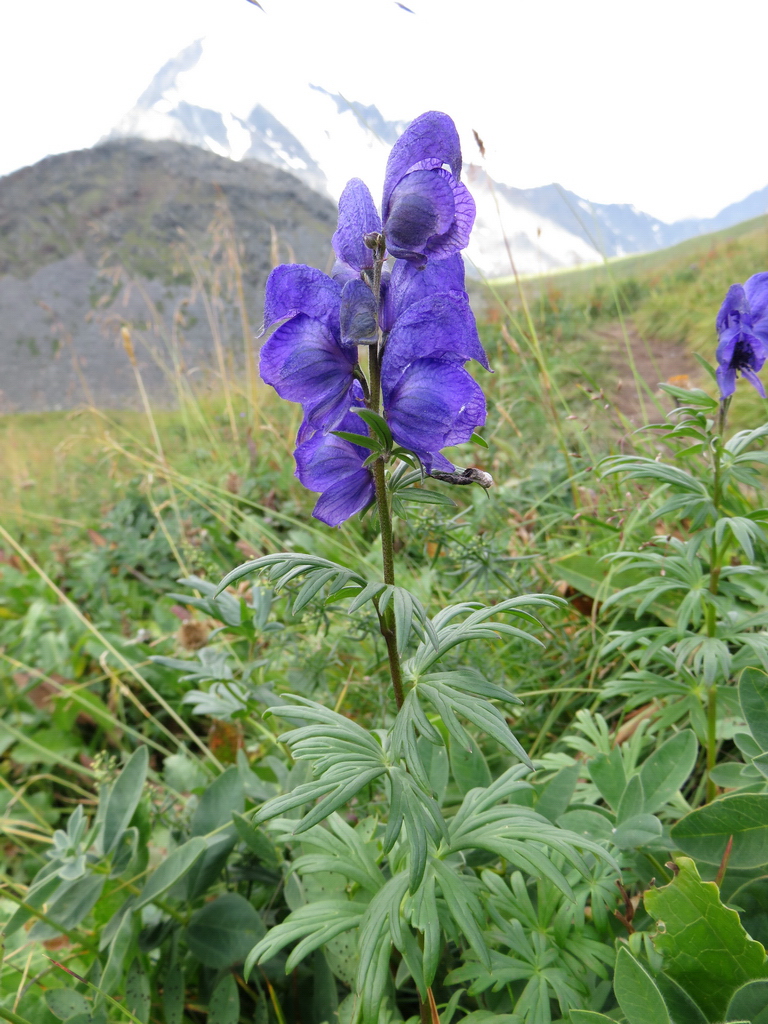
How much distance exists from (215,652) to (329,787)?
2.88 feet

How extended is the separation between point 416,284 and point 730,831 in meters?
1.01

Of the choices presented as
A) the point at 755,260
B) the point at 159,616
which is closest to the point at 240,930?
the point at 159,616

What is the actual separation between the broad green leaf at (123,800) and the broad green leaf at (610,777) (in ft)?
3.28

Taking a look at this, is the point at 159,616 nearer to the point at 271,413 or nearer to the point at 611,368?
the point at 271,413

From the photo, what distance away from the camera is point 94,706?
7.99ft

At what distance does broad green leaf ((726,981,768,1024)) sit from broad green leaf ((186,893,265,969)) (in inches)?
33.7

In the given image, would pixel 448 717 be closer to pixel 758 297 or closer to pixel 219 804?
pixel 219 804

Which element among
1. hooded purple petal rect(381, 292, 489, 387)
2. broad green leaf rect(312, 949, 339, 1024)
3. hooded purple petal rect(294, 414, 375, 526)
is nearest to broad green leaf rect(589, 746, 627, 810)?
broad green leaf rect(312, 949, 339, 1024)

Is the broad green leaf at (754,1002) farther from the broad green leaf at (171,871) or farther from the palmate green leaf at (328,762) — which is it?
the broad green leaf at (171,871)

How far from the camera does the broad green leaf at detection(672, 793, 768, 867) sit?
41.2 inches

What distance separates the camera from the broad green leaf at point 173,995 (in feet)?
4.21

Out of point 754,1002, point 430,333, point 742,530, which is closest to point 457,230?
point 430,333

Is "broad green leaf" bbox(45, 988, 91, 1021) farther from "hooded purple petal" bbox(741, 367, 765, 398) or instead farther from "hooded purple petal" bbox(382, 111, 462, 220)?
"hooded purple petal" bbox(741, 367, 765, 398)

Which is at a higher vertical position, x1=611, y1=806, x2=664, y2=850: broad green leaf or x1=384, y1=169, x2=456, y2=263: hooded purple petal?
x1=384, y1=169, x2=456, y2=263: hooded purple petal
